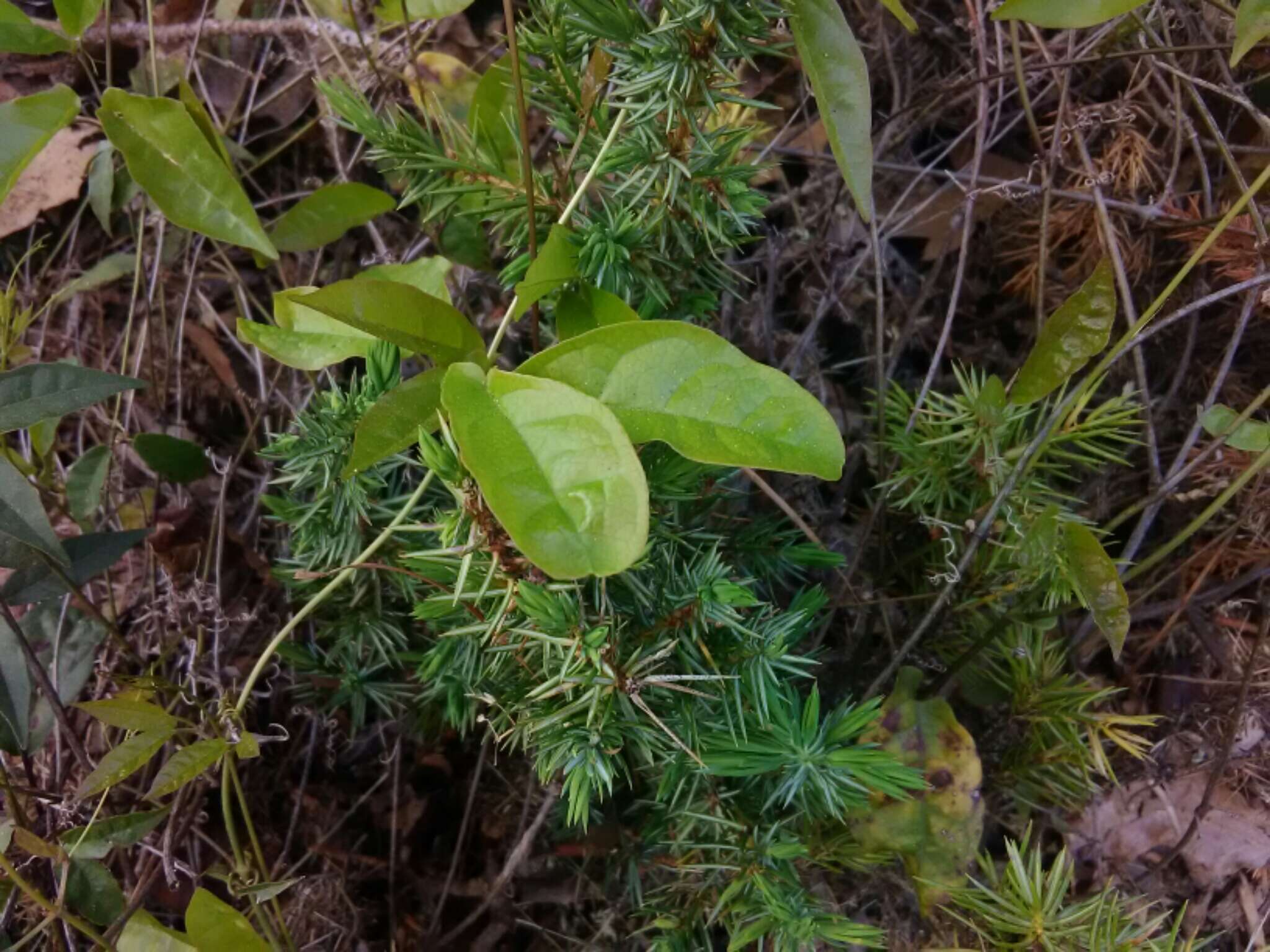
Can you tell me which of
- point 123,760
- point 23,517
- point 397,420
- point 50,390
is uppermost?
point 397,420

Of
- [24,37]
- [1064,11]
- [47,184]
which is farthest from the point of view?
[47,184]

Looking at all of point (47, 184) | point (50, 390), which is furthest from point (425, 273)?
point (47, 184)

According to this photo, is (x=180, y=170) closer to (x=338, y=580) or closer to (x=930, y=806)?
(x=338, y=580)

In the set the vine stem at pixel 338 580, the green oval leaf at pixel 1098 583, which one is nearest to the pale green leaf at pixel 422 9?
the vine stem at pixel 338 580

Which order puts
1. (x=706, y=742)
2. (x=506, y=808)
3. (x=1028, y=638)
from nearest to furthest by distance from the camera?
1. (x=706, y=742)
2. (x=1028, y=638)
3. (x=506, y=808)

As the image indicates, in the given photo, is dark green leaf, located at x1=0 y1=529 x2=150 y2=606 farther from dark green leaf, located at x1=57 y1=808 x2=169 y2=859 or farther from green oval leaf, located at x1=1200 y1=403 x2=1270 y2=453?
green oval leaf, located at x1=1200 y1=403 x2=1270 y2=453

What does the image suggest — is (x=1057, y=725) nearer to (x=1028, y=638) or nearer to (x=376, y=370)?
(x=1028, y=638)

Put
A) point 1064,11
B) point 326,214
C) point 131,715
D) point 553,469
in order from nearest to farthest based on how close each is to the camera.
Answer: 1. point 553,469
2. point 1064,11
3. point 131,715
4. point 326,214

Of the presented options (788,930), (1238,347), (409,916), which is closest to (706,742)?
(788,930)
